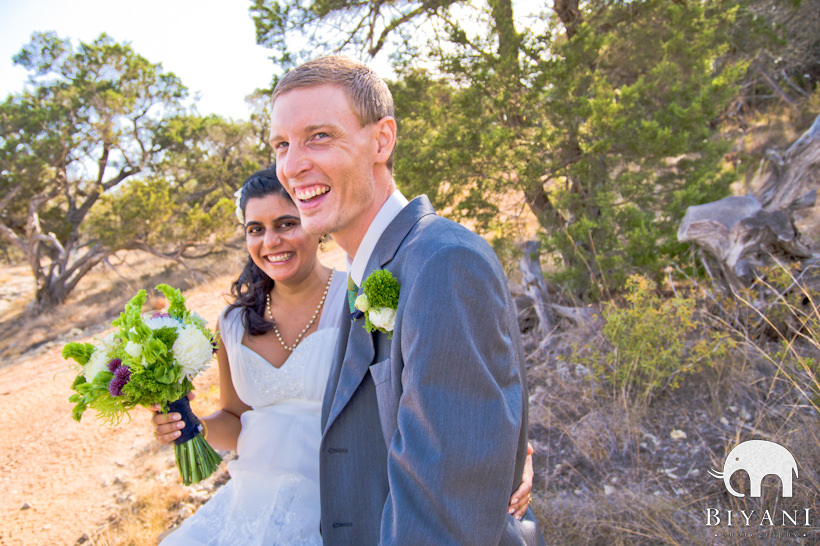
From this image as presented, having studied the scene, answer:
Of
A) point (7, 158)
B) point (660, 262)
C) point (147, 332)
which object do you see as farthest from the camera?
point (7, 158)

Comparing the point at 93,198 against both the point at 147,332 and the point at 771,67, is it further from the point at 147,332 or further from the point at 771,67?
the point at 771,67

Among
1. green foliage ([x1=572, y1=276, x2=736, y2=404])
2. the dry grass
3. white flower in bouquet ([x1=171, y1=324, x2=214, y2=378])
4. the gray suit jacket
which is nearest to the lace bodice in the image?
white flower in bouquet ([x1=171, y1=324, x2=214, y2=378])

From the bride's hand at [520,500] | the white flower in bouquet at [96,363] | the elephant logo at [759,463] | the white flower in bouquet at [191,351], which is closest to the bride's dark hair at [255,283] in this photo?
the white flower in bouquet at [191,351]

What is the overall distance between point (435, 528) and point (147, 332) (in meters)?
1.43

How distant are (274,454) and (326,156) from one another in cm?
147

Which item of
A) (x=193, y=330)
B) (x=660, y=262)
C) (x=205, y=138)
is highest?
(x=205, y=138)

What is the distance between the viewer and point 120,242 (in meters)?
14.5

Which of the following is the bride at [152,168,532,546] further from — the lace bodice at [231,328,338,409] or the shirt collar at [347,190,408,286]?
the shirt collar at [347,190,408,286]

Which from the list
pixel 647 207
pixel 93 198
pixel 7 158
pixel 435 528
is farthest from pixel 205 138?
pixel 435 528

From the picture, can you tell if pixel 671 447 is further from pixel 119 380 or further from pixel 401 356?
pixel 119 380

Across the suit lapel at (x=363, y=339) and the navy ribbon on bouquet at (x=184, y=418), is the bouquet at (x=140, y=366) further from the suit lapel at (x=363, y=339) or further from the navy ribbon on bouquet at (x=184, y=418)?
the suit lapel at (x=363, y=339)

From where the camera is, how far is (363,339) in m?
1.49

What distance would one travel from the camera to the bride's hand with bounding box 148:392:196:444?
2.04 meters

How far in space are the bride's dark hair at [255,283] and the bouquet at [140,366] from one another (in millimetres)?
425
